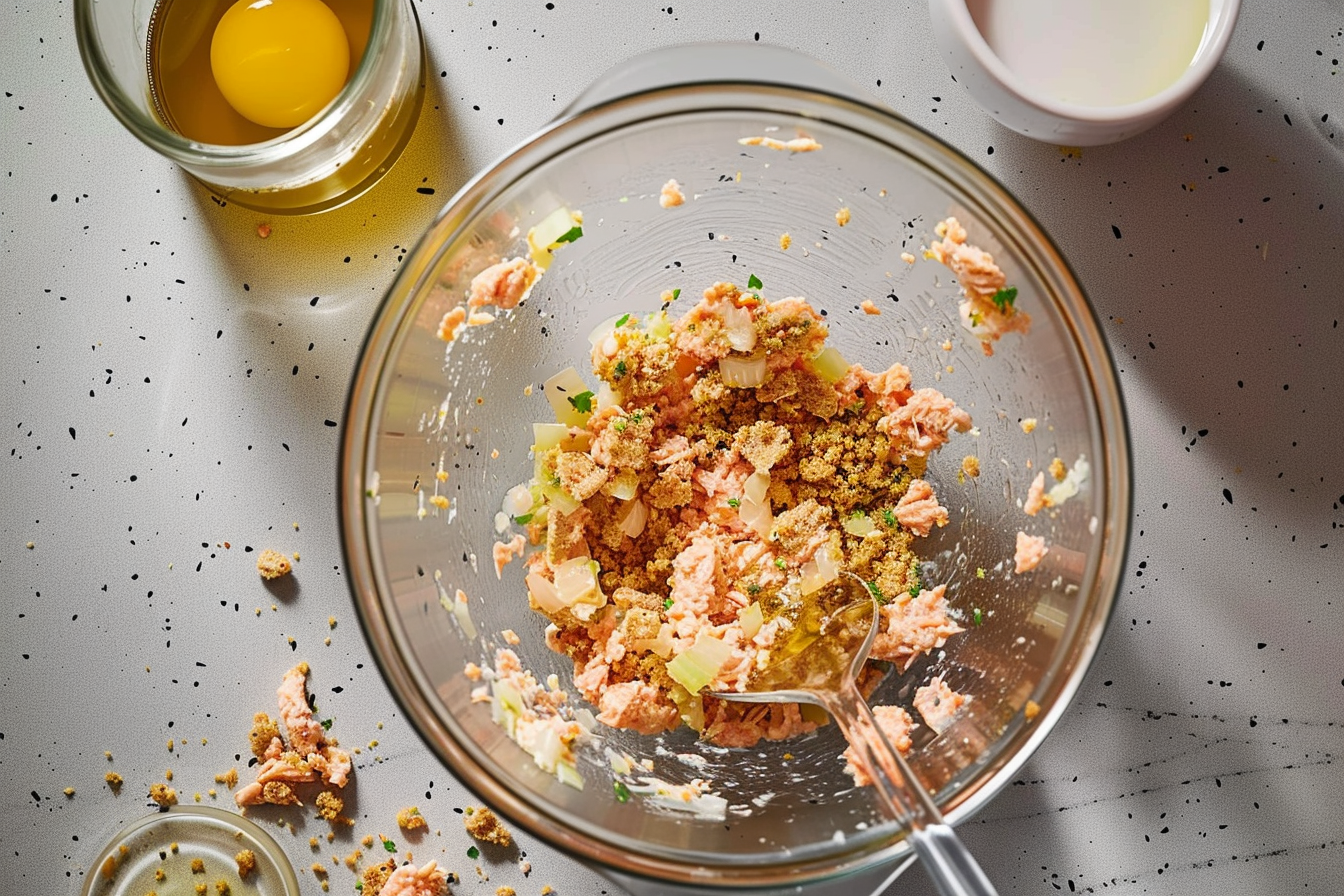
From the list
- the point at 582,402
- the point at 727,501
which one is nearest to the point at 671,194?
the point at 582,402

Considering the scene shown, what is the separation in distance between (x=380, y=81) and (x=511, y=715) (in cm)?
84

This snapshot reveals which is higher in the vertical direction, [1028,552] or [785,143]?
[785,143]

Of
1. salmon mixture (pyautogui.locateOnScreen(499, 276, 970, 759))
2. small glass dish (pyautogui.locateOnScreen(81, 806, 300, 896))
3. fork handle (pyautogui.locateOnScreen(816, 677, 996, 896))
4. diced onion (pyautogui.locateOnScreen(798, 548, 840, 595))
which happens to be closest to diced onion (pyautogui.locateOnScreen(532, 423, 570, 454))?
salmon mixture (pyautogui.locateOnScreen(499, 276, 970, 759))

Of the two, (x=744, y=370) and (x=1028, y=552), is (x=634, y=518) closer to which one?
(x=744, y=370)

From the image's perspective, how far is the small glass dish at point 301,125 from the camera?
121 cm

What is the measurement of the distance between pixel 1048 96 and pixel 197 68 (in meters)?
1.16

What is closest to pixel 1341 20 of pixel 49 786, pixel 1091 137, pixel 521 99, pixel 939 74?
pixel 1091 137

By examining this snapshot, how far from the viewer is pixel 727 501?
1287mm

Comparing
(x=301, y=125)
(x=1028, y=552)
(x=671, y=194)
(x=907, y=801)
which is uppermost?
(x=301, y=125)

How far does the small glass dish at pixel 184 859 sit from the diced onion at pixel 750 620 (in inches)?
30.3

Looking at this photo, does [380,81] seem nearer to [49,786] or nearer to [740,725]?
[740,725]

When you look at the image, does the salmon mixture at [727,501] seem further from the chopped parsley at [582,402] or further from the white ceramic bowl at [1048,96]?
the white ceramic bowl at [1048,96]

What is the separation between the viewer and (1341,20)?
4.59ft

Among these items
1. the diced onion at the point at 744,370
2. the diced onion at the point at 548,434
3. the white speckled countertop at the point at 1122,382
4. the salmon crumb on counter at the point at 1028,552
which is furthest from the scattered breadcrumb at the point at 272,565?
the salmon crumb on counter at the point at 1028,552
